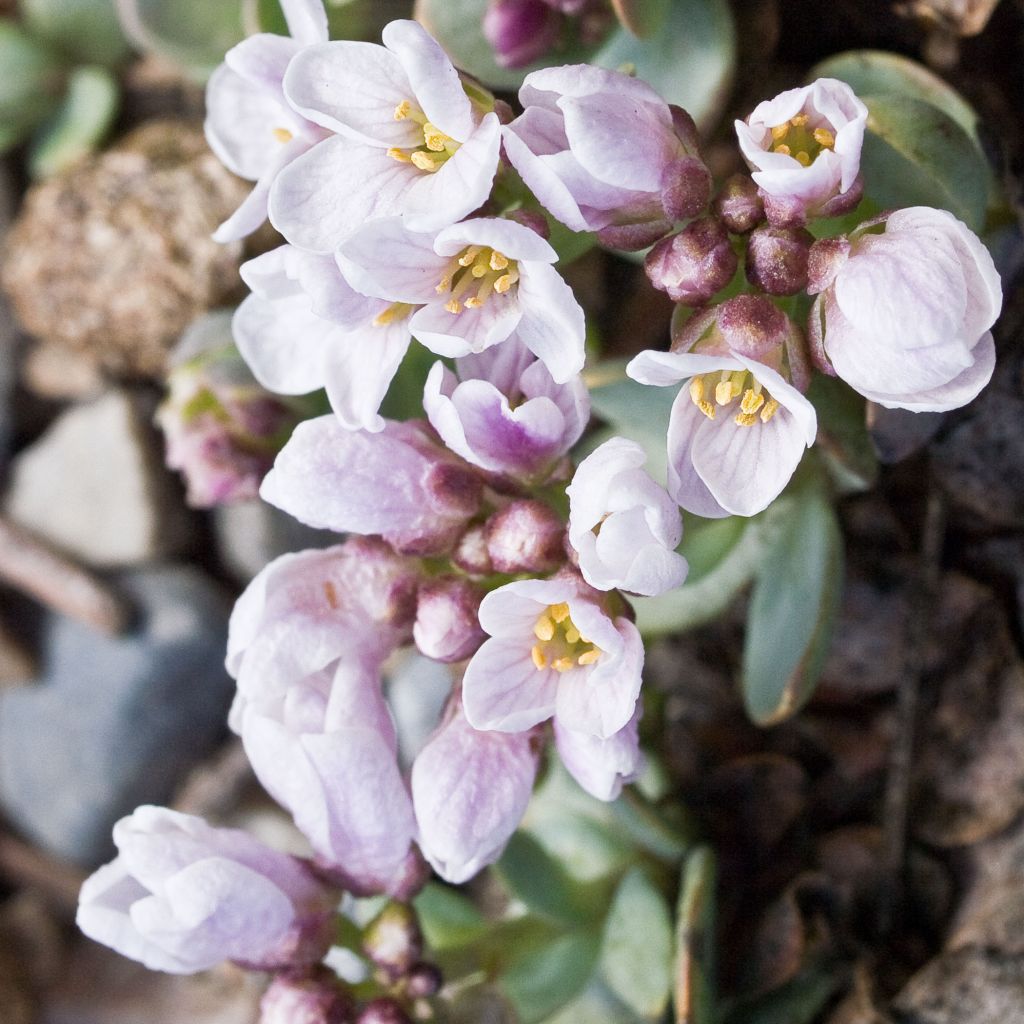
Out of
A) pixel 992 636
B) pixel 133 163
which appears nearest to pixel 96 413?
pixel 133 163

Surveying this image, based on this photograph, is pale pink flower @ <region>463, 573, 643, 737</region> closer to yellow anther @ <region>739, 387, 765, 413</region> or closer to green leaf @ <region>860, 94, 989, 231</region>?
yellow anther @ <region>739, 387, 765, 413</region>

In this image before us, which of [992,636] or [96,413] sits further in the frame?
[96,413]

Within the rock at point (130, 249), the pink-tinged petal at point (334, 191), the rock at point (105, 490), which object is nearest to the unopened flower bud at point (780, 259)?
the pink-tinged petal at point (334, 191)

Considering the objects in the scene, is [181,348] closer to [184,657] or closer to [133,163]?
[133,163]

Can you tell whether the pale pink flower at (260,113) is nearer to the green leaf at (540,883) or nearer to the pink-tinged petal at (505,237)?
the pink-tinged petal at (505,237)

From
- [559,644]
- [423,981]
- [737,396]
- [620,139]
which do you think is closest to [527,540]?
[559,644]
